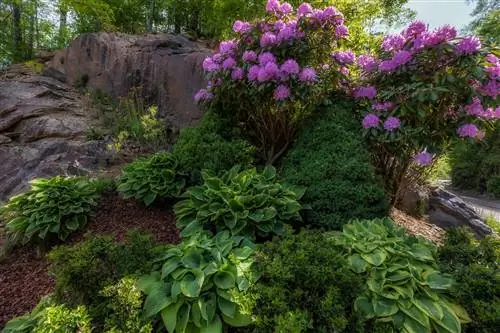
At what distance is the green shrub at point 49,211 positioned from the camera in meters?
2.77

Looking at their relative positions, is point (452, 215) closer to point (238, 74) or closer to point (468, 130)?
point (468, 130)

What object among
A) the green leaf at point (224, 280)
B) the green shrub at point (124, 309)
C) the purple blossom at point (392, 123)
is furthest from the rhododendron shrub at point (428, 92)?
the green shrub at point (124, 309)

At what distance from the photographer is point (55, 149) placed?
15.3 ft

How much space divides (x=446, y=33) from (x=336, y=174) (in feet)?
4.73

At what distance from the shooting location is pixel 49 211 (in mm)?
2844

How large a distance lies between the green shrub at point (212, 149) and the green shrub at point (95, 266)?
1.18 meters

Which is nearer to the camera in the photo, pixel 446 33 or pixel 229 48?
pixel 446 33

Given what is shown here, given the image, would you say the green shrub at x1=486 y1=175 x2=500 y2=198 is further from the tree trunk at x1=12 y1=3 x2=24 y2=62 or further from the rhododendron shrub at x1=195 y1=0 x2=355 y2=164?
the tree trunk at x1=12 y1=3 x2=24 y2=62

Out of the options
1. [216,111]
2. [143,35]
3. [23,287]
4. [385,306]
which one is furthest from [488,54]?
[143,35]

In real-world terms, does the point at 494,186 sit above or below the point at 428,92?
below

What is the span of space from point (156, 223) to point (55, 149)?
271 cm

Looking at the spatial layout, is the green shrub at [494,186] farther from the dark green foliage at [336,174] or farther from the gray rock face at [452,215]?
the dark green foliage at [336,174]

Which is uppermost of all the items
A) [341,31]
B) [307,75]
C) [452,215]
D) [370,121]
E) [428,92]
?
[341,31]

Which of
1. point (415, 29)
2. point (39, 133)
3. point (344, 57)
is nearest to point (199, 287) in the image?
point (344, 57)
